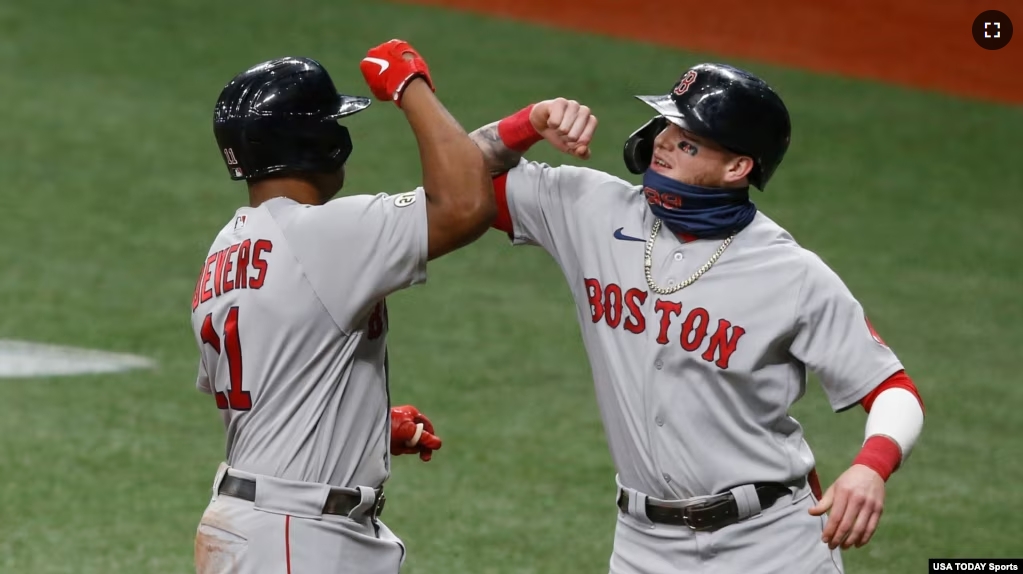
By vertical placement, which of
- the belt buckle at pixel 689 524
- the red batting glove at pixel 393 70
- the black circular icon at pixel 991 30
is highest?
the red batting glove at pixel 393 70

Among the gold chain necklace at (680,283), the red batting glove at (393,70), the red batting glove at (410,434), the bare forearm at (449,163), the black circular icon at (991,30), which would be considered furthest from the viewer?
the black circular icon at (991,30)

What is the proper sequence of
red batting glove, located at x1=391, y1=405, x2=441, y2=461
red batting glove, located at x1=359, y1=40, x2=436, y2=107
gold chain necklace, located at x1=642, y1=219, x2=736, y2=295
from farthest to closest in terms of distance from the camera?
red batting glove, located at x1=391, y1=405, x2=441, y2=461 < gold chain necklace, located at x1=642, y1=219, x2=736, y2=295 < red batting glove, located at x1=359, y1=40, x2=436, y2=107

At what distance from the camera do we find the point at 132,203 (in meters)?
10.5

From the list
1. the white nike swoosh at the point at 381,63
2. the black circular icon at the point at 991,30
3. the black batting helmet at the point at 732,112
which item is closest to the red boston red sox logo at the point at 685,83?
the black batting helmet at the point at 732,112

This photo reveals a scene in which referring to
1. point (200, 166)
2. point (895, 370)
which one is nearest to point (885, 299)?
point (200, 166)

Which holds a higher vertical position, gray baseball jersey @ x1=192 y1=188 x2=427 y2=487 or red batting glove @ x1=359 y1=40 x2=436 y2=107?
red batting glove @ x1=359 y1=40 x2=436 y2=107

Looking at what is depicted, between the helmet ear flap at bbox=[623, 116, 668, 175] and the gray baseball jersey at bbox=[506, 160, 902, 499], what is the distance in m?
0.19

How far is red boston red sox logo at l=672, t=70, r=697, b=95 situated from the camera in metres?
4.05

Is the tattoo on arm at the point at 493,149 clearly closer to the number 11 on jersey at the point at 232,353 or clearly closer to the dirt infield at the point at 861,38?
the number 11 on jersey at the point at 232,353

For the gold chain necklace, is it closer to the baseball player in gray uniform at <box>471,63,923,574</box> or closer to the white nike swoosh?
the baseball player in gray uniform at <box>471,63,923,574</box>

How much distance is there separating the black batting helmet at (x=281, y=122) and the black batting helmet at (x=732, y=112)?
0.79 meters

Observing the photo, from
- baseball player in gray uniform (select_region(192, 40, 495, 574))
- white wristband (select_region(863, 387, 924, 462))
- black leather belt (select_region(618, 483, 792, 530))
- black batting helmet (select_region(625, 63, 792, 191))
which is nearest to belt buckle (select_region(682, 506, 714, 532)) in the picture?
black leather belt (select_region(618, 483, 792, 530))

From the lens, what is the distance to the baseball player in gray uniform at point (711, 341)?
3875 millimetres

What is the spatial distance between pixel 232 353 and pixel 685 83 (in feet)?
4.20
